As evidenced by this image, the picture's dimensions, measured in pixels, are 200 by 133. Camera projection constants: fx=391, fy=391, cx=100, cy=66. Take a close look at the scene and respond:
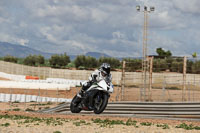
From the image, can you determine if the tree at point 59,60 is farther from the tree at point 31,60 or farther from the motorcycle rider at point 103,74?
the motorcycle rider at point 103,74

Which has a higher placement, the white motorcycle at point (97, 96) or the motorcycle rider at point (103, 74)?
the motorcycle rider at point (103, 74)

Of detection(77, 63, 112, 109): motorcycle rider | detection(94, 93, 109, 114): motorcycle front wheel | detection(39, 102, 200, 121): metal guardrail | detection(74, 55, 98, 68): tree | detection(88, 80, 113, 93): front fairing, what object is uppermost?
detection(74, 55, 98, 68): tree

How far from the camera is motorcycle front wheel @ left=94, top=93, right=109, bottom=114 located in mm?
12633

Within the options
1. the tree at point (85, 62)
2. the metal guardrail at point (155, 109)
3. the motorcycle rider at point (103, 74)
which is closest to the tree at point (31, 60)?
the tree at point (85, 62)

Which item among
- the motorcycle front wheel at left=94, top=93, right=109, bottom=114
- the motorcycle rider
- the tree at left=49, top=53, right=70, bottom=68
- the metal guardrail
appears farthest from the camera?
the tree at left=49, top=53, right=70, bottom=68

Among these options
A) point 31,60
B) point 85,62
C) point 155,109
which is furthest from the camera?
point 31,60

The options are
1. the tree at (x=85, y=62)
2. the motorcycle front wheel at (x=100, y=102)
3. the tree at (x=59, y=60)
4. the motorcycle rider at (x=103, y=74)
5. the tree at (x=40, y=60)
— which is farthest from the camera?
the tree at (x=40, y=60)

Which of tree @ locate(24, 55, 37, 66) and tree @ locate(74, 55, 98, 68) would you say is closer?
tree @ locate(74, 55, 98, 68)

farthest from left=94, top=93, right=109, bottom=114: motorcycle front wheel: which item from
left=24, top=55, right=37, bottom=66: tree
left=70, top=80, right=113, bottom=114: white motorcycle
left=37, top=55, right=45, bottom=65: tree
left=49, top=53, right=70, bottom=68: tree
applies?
left=24, top=55, right=37, bottom=66: tree

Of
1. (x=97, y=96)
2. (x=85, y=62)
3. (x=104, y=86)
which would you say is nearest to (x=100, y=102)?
(x=97, y=96)

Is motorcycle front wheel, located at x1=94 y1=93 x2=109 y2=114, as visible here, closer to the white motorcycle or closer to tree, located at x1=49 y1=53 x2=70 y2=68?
the white motorcycle

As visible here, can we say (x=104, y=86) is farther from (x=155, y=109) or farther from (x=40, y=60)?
(x=40, y=60)

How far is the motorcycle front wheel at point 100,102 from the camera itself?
12633 mm

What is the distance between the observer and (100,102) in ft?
42.5
